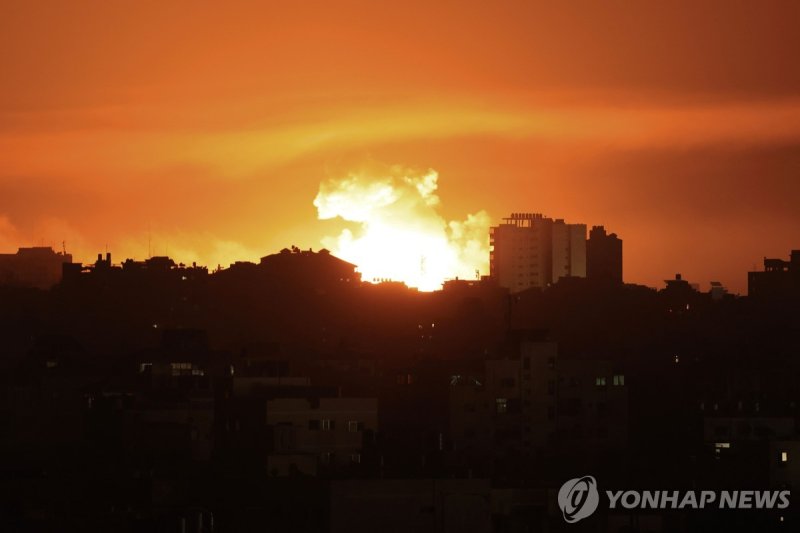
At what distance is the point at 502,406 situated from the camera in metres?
64.8

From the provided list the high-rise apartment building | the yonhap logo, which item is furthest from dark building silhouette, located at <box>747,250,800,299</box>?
the yonhap logo

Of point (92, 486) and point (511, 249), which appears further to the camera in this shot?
point (511, 249)

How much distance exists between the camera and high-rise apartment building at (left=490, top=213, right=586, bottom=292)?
4788 inches

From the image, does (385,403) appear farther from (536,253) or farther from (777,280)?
(536,253)

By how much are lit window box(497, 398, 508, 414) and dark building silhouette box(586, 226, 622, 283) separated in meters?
48.6

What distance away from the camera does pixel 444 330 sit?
84.6m

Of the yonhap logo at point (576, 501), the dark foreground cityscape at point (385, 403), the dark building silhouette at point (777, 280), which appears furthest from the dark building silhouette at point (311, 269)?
the yonhap logo at point (576, 501)

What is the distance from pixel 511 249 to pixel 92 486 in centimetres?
7590

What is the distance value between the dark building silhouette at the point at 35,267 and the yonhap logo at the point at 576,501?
64.4 metres

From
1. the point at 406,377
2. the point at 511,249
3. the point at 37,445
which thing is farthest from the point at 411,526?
the point at 511,249

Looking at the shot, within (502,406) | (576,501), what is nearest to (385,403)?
(502,406)

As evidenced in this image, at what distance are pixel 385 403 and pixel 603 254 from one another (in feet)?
178

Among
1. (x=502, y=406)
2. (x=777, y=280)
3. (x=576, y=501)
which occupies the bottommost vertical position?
(x=576, y=501)

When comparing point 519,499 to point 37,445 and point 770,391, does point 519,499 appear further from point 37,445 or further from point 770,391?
point 770,391
